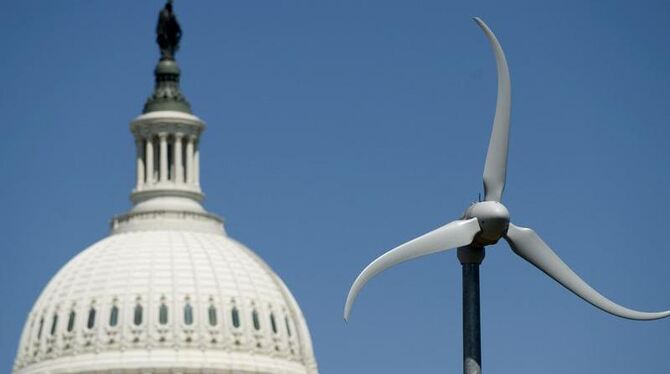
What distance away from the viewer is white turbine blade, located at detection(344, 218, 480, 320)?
436 feet

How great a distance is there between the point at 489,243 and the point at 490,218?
1.67 meters

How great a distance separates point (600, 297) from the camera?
13412cm

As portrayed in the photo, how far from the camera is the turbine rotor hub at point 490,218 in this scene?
434 ft

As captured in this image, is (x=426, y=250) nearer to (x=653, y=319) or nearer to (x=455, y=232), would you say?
(x=455, y=232)

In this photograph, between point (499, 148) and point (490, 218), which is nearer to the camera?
point (490, 218)

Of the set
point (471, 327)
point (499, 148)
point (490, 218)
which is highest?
point (499, 148)

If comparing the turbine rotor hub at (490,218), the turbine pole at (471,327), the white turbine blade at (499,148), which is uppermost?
the white turbine blade at (499,148)

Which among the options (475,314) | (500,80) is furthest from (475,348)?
(500,80)

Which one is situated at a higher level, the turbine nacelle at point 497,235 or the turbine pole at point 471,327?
the turbine nacelle at point 497,235

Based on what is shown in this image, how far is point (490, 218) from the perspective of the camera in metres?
132

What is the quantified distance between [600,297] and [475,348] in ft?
17.2

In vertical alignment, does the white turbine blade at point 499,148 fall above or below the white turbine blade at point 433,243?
above

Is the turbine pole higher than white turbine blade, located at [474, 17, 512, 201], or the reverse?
white turbine blade, located at [474, 17, 512, 201]

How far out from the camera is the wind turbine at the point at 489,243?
13250cm
